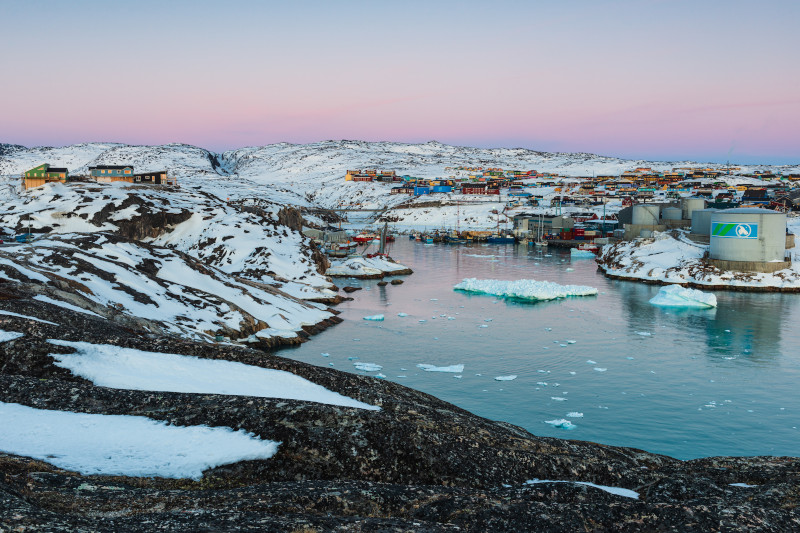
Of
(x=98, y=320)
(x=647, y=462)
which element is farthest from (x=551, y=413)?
(x=98, y=320)

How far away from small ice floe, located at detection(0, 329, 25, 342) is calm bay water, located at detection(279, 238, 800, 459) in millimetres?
15793

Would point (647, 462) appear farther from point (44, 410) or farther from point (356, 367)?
point (356, 367)

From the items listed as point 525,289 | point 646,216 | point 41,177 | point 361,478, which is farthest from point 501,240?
point 361,478

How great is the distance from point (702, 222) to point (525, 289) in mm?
30126

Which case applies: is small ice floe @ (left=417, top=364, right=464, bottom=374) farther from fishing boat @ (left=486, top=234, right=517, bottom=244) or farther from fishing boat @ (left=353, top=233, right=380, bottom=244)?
fishing boat @ (left=486, top=234, right=517, bottom=244)

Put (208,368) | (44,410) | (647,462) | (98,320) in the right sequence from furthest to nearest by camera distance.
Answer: (98,320) < (208,368) < (647,462) < (44,410)

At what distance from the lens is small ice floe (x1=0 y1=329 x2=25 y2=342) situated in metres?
12.5

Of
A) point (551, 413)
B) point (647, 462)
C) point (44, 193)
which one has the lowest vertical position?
point (551, 413)

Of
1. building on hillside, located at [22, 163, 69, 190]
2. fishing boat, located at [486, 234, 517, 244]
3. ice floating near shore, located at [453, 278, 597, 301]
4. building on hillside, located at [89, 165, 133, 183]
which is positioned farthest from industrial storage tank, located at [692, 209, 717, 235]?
building on hillside, located at [22, 163, 69, 190]

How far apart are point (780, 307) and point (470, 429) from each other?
45.6 metres

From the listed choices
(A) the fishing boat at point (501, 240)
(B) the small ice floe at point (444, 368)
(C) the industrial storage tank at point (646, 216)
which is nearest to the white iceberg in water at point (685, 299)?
(B) the small ice floe at point (444, 368)

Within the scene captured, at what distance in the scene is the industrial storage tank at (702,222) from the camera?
6714 centimetres

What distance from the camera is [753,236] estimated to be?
56969 millimetres

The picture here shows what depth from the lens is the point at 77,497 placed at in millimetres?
6516
